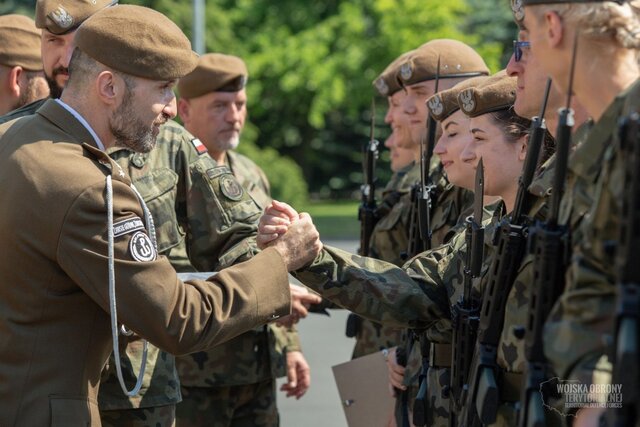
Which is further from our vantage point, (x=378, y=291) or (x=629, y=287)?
(x=378, y=291)

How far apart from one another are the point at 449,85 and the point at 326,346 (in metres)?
5.80

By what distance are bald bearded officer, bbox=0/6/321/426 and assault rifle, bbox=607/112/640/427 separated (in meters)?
1.44

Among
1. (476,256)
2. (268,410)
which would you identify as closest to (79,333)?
(476,256)

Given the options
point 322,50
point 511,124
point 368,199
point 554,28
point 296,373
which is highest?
point 554,28

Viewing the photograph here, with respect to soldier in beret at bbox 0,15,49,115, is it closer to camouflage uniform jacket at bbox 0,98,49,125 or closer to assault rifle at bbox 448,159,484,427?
camouflage uniform jacket at bbox 0,98,49,125

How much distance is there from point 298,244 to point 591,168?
1512mm

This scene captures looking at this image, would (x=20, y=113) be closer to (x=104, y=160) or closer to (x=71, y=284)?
(x=104, y=160)

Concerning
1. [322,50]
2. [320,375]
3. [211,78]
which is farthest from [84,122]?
[322,50]

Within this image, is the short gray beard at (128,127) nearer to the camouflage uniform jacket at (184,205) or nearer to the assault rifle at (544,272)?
the camouflage uniform jacket at (184,205)

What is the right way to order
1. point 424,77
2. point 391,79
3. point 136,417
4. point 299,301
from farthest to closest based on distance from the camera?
1. point 391,79
2. point 424,77
3. point 299,301
4. point 136,417

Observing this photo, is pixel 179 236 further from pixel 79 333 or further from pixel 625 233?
pixel 625 233

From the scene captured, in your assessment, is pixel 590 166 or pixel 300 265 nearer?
pixel 590 166

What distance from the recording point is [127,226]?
3.39 m

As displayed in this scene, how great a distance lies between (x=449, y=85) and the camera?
239 inches
